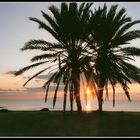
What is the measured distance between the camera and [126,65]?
2802 centimetres

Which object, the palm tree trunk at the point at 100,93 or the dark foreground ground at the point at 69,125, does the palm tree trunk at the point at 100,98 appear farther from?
the dark foreground ground at the point at 69,125

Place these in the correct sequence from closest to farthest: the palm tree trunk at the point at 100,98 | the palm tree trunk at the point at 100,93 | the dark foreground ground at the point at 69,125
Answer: the dark foreground ground at the point at 69,125, the palm tree trunk at the point at 100,93, the palm tree trunk at the point at 100,98

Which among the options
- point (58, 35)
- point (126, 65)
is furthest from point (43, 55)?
point (126, 65)

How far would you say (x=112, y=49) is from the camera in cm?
2934

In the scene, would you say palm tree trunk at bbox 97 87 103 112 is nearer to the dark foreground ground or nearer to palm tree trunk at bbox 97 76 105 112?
palm tree trunk at bbox 97 76 105 112

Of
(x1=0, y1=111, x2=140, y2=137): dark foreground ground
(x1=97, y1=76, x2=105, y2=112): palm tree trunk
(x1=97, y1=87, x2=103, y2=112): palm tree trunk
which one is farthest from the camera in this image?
(x1=97, y1=87, x2=103, y2=112): palm tree trunk

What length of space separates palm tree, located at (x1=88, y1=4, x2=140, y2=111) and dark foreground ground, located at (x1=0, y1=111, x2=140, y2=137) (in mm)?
2620

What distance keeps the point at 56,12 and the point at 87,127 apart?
8.68m

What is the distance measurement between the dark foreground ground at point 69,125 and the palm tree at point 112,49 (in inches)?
103

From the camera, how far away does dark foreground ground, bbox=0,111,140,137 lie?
2138cm

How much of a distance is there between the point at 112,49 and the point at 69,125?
768cm

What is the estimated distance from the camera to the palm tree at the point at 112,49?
27.7 meters

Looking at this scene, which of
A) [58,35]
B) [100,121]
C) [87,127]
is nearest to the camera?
[87,127]

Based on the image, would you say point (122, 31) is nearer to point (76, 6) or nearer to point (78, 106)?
point (76, 6)
